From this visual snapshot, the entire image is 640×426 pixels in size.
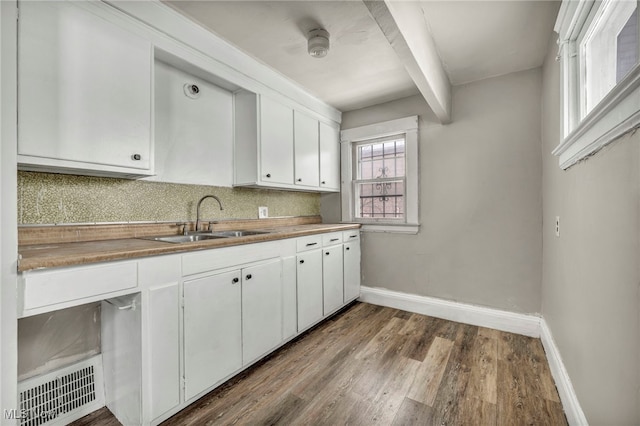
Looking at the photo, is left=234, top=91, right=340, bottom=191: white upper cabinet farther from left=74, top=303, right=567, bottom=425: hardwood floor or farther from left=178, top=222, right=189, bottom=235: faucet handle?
left=74, top=303, right=567, bottom=425: hardwood floor

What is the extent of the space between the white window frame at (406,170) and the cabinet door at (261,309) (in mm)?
1515

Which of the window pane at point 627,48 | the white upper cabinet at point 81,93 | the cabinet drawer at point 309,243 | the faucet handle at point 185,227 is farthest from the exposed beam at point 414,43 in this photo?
the faucet handle at point 185,227

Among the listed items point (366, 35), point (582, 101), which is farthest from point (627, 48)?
point (366, 35)

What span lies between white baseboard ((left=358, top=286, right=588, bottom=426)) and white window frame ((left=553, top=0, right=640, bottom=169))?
122cm

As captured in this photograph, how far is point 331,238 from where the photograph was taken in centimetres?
282

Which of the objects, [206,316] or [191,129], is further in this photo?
[191,129]

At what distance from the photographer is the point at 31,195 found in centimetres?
A: 148

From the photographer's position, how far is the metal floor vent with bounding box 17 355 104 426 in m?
1.38

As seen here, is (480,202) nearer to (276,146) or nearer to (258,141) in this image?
(276,146)

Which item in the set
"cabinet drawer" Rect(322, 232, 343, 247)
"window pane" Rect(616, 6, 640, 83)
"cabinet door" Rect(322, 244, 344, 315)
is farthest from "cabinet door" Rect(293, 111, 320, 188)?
"window pane" Rect(616, 6, 640, 83)

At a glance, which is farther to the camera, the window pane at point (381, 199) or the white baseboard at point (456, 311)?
the window pane at point (381, 199)

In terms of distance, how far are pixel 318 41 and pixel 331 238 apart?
5.50ft

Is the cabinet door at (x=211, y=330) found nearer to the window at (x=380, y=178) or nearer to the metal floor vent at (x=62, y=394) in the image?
the metal floor vent at (x=62, y=394)

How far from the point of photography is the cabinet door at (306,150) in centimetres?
288
